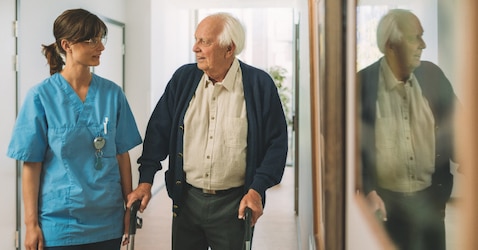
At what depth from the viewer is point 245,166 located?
171 cm

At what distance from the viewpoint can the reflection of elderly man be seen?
357mm

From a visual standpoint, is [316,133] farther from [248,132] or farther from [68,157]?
[68,157]

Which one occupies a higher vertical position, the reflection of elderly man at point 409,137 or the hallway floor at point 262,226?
the reflection of elderly man at point 409,137

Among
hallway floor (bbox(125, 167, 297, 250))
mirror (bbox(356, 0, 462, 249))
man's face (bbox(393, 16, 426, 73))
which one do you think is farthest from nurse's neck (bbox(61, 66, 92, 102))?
hallway floor (bbox(125, 167, 297, 250))

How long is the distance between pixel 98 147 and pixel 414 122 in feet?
4.38

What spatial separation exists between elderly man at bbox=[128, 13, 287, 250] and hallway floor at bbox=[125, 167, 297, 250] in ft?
7.65

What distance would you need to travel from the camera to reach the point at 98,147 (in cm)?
161

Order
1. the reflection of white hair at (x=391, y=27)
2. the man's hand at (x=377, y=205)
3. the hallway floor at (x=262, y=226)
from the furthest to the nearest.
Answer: the hallway floor at (x=262, y=226) → the man's hand at (x=377, y=205) → the reflection of white hair at (x=391, y=27)

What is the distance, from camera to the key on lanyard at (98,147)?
5.26ft

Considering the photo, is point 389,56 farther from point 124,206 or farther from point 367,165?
point 124,206

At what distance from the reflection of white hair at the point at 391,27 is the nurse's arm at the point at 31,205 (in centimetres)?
130

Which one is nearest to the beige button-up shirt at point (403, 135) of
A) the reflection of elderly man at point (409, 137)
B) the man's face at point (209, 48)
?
the reflection of elderly man at point (409, 137)

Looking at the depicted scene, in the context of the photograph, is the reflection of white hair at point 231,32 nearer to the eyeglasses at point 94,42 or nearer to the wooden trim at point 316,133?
the wooden trim at point 316,133

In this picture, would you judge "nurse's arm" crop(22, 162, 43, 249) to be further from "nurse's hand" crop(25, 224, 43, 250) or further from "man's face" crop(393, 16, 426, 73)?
"man's face" crop(393, 16, 426, 73)
